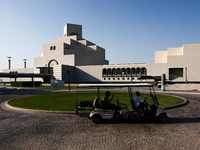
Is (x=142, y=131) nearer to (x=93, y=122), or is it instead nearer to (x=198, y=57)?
(x=93, y=122)

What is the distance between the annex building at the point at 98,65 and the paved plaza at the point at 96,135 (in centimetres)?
4232

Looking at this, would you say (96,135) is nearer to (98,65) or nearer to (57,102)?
(57,102)

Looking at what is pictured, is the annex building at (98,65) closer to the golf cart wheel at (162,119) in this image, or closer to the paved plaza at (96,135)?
the golf cart wheel at (162,119)

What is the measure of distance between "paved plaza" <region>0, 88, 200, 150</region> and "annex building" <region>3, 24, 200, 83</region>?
1666 inches

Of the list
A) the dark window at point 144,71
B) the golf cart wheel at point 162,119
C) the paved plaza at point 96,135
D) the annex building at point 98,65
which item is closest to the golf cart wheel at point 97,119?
the paved plaza at point 96,135

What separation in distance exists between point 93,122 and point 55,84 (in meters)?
31.2

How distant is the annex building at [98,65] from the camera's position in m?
55.8

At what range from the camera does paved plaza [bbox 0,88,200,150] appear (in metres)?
5.59

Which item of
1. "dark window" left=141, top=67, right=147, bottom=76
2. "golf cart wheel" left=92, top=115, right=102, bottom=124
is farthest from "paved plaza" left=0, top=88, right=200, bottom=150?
"dark window" left=141, top=67, right=147, bottom=76

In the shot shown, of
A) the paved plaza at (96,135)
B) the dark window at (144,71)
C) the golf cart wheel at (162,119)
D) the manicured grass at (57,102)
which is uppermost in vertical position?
the dark window at (144,71)

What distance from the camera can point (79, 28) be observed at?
78.3 metres

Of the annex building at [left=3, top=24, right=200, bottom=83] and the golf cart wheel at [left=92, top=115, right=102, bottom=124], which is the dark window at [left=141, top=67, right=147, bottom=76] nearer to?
the annex building at [left=3, top=24, right=200, bottom=83]

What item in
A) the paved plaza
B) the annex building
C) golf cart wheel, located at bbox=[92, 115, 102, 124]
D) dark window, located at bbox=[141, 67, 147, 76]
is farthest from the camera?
dark window, located at bbox=[141, 67, 147, 76]

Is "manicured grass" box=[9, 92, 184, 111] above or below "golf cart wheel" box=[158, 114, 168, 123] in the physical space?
below
